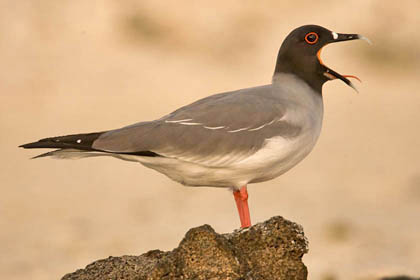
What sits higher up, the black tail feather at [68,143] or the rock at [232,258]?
the black tail feather at [68,143]

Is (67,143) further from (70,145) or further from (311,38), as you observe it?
(311,38)

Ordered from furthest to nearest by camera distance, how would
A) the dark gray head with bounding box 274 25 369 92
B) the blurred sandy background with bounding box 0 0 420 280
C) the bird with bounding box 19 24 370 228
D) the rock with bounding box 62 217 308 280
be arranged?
the blurred sandy background with bounding box 0 0 420 280, the dark gray head with bounding box 274 25 369 92, the bird with bounding box 19 24 370 228, the rock with bounding box 62 217 308 280

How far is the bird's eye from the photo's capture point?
803 centimetres

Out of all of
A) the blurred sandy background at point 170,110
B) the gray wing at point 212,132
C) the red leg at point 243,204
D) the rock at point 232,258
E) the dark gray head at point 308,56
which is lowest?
the rock at point 232,258

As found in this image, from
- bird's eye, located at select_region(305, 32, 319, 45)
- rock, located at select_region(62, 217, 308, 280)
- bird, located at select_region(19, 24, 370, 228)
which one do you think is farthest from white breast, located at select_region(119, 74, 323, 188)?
rock, located at select_region(62, 217, 308, 280)

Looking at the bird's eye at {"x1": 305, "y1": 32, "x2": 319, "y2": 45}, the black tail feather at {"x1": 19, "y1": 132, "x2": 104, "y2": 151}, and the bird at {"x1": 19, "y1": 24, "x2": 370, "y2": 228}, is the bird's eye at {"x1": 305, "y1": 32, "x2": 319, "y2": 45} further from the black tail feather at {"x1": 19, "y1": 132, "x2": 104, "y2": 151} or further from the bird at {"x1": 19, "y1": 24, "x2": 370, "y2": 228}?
the black tail feather at {"x1": 19, "y1": 132, "x2": 104, "y2": 151}

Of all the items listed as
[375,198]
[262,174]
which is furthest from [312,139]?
[375,198]

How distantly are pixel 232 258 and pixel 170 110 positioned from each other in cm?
1387

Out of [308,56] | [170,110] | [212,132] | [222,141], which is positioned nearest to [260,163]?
[222,141]

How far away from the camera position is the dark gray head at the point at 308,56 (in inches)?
315

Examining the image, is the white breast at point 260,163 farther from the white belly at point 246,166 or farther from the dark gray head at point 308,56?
the dark gray head at point 308,56

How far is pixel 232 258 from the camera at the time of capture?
6043mm

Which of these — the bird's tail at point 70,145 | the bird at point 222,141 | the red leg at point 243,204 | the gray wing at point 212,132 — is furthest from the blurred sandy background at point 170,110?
the bird's tail at point 70,145

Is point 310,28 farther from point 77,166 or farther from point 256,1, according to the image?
point 256,1
